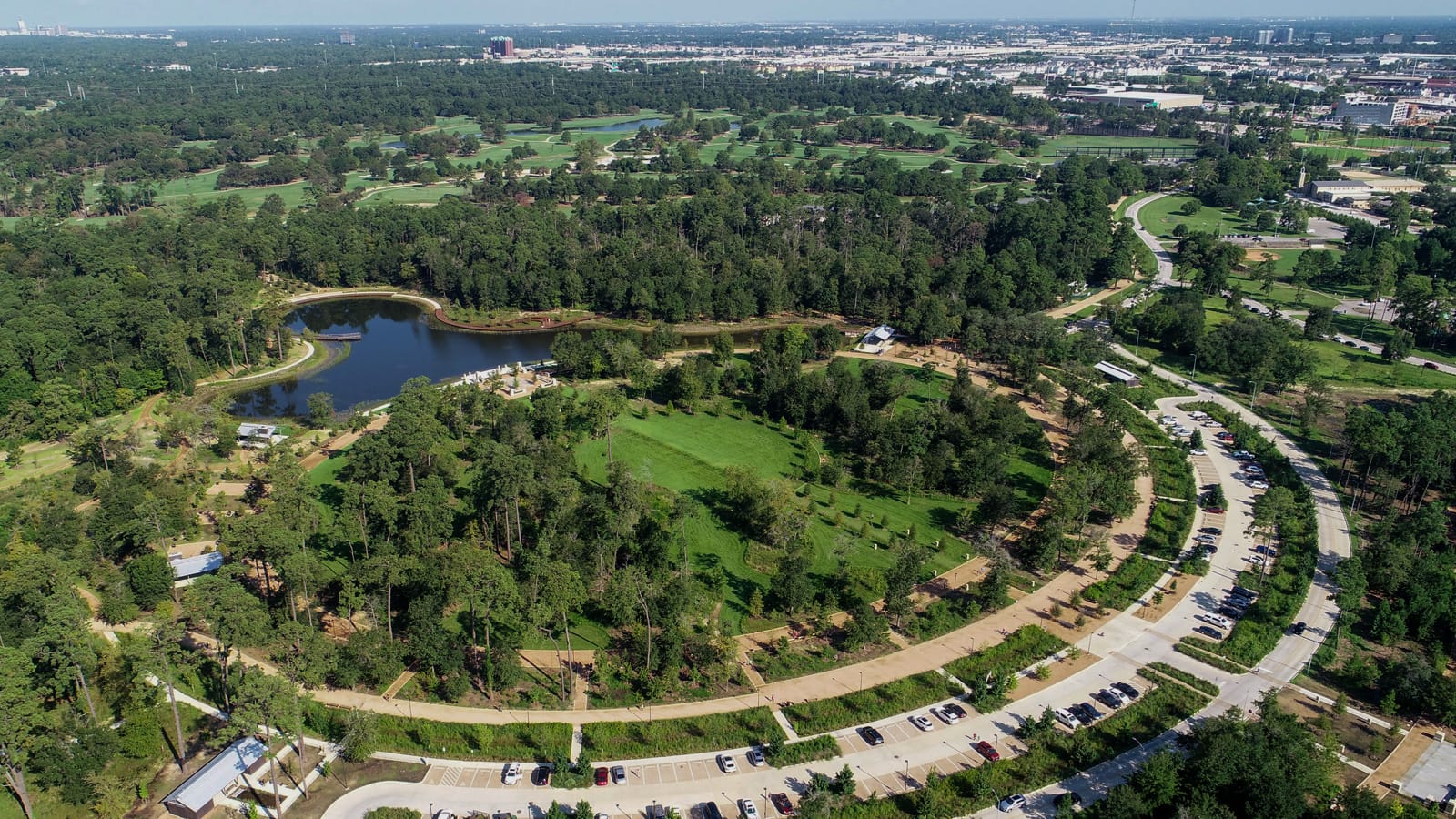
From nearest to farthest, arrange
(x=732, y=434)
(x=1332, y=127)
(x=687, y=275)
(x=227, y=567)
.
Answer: (x=227, y=567), (x=732, y=434), (x=687, y=275), (x=1332, y=127)

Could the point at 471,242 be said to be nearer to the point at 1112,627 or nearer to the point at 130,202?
the point at 130,202

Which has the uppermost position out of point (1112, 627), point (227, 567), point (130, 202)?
point (130, 202)

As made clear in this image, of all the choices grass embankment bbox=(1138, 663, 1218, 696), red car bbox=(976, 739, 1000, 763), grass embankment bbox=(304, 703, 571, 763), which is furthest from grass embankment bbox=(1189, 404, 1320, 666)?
grass embankment bbox=(304, 703, 571, 763)

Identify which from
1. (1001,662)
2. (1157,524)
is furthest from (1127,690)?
(1157,524)

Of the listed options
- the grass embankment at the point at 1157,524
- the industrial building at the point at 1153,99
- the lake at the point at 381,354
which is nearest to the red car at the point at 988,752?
the grass embankment at the point at 1157,524

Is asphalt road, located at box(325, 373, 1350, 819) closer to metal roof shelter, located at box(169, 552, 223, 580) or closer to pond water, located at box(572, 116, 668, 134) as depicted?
metal roof shelter, located at box(169, 552, 223, 580)

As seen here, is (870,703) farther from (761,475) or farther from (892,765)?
(761,475)

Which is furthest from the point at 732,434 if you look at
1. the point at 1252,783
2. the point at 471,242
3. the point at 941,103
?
the point at 941,103
